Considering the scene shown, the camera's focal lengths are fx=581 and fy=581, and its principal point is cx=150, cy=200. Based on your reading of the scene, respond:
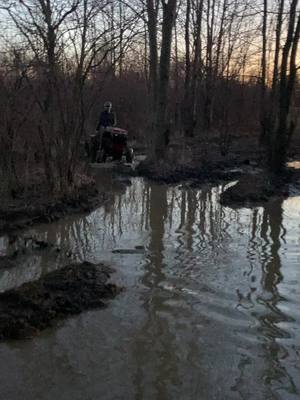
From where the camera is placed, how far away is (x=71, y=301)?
588cm

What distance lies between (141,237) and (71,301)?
138 inches

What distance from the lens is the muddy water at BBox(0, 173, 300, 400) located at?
435cm


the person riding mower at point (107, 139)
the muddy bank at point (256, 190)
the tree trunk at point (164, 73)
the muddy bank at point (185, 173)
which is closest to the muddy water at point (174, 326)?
the muddy bank at point (256, 190)

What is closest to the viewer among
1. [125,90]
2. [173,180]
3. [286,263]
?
[286,263]

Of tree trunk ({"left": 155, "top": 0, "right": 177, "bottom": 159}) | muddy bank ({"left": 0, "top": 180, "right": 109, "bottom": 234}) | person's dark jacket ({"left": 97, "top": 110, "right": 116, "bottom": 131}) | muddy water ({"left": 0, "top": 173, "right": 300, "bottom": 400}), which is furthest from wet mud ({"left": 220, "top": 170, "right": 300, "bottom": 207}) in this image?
person's dark jacket ({"left": 97, "top": 110, "right": 116, "bottom": 131})

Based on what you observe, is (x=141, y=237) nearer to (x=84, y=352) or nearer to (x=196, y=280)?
(x=196, y=280)

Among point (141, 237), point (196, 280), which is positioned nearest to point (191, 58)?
point (141, 237)

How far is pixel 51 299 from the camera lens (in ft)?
19.0

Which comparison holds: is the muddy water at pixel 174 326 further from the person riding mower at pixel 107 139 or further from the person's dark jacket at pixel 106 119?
the person's dark jacket at pixel 106 119

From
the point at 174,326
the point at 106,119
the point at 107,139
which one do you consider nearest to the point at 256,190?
the point at 107,139

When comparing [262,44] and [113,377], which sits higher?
[262,44]

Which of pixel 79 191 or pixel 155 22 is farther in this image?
pixel 155 22

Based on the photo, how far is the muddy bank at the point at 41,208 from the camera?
9762mm

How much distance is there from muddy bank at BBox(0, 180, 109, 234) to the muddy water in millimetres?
408
